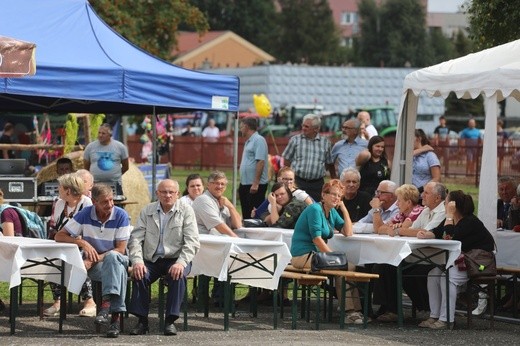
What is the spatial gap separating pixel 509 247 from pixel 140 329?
422 centimetres

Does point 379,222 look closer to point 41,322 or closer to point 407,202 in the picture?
point 407,202

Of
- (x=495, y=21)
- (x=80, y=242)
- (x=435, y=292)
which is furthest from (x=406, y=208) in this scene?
(x=495, y=21)

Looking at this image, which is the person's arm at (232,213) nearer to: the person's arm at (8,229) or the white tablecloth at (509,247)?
the person's arm at (8,229)

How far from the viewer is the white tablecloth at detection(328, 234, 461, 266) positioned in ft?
41.4

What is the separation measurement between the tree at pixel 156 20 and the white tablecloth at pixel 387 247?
92.0 feet

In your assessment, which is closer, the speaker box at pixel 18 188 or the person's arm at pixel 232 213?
the person's arm at pixel 232 213

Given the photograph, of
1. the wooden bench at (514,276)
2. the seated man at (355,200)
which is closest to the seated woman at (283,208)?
the seated man at (355,200)

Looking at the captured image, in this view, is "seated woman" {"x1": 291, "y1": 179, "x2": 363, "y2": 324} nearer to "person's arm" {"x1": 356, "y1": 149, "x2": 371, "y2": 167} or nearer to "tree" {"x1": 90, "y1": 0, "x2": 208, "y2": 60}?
"person's arm" {"x1": 356, "y1": 149, "x2": 371, "y2": 167}

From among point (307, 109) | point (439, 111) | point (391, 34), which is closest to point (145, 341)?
point (307, 109)

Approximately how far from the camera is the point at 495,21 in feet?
64.2

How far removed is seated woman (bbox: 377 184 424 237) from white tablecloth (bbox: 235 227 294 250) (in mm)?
932

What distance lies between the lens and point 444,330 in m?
12.7

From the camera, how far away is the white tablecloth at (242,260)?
12.3 meters

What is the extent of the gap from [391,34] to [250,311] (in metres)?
89.5
